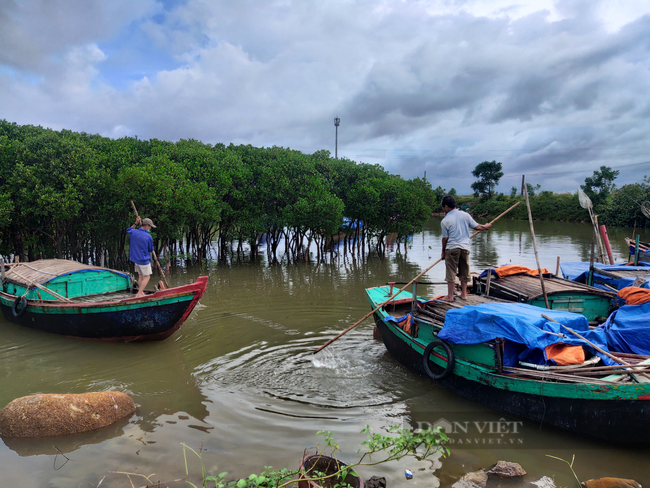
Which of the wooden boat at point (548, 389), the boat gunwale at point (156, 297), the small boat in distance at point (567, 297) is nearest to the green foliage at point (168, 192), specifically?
the boat gunwale at point (156, 297)

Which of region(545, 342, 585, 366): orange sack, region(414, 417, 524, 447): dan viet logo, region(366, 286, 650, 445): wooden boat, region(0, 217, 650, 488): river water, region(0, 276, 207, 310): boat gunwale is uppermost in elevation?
region(0, 276, 207, 310): boat gunwale

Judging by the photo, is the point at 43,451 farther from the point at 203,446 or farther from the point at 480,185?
the point at 480,185

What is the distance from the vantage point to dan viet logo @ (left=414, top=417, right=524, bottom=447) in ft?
18.5

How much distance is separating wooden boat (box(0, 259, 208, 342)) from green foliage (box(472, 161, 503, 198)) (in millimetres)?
69822

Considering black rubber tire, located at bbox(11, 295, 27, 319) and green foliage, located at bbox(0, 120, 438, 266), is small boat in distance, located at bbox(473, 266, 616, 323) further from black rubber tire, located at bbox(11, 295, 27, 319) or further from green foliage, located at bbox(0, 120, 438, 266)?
green foliage, located at bbox(0, 120, 438, 266)

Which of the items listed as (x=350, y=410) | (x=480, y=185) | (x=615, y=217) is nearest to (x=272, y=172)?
(x=350, y=410)

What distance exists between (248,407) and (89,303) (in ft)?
16.9

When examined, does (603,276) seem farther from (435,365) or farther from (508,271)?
(435,365)

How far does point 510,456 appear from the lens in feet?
17.3

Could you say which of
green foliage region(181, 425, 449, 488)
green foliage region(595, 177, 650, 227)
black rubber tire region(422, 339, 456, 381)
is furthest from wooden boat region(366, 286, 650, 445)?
green foliage region(595, 177, 650, 227)

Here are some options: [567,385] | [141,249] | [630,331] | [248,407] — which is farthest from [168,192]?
[630,331]

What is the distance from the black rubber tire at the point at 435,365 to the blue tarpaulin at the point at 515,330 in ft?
0.54

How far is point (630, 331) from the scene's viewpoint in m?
6.01

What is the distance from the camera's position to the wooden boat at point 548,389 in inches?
192
